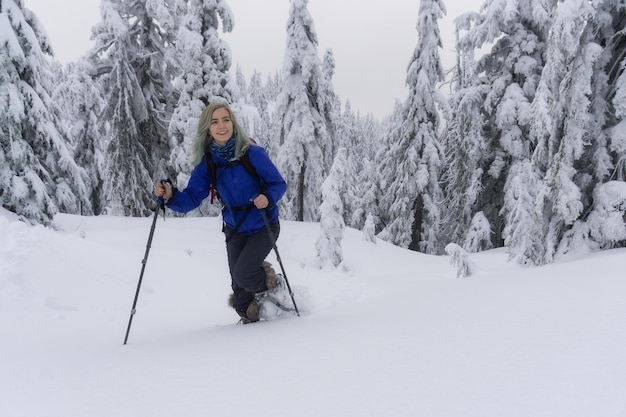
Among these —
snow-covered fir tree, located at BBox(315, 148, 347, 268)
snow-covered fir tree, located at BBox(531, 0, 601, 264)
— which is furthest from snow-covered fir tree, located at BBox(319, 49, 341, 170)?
snow-covered fir tree, located at BBox(531, 0, 601, 264)

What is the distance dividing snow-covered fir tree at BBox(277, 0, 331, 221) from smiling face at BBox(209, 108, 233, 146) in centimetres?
1692

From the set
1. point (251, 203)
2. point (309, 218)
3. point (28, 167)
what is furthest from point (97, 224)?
point (251, 203)

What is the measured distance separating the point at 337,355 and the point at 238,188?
7.32ft

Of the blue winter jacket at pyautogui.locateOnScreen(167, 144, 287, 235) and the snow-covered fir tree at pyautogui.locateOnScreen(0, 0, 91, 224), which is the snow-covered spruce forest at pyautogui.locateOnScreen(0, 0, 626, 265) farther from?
the blue winter jacket at pyautogui.locateOnScreen(167, 144, 287, 235)

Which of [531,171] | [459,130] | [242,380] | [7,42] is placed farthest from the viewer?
[459,130]

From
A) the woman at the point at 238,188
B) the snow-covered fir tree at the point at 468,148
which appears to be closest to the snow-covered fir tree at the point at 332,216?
the snow-covered fir tree at the point at 468,148

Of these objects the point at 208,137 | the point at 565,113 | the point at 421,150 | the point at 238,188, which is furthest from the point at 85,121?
the point at 565,113

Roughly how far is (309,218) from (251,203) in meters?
19.5

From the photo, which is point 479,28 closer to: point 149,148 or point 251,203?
point 251,203

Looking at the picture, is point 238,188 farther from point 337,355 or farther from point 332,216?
point 332,216

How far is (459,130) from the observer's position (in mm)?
17578

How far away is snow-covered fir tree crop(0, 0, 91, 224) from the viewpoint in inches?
448

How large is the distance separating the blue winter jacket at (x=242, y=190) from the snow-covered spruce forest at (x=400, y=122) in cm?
666

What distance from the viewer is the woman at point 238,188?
13.5 feet
